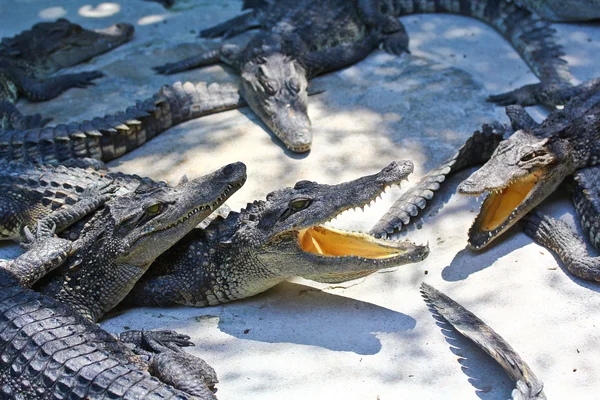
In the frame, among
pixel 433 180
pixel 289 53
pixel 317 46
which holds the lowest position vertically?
pixel 433 180

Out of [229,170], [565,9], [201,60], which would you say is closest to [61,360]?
[229,170]

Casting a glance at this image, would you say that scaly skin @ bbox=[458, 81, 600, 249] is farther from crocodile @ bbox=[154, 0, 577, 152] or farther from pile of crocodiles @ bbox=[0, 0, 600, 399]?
crocodile @ bbox=[154, 0, 577, 152]

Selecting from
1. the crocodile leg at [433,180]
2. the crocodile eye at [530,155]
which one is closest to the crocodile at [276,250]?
the crocodile leg at [433,180]

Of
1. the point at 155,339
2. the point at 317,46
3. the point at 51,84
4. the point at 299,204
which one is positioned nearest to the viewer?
the point at 155,339

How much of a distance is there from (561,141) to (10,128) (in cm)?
385

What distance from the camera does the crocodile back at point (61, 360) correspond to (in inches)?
111

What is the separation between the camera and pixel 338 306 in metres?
3.70

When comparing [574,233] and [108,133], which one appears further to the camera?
[108,133]

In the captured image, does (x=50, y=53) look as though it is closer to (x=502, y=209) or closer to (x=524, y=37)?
(x=524, y=37)

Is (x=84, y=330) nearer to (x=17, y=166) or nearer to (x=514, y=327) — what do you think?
(x=17, y=166)

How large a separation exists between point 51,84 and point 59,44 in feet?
2.16

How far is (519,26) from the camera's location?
632 cm

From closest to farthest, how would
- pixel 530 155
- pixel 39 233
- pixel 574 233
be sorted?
1. pixel 39 233
2. pixel 574 233
3. pixel 530 155

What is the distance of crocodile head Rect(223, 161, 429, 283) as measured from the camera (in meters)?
3.50
